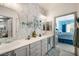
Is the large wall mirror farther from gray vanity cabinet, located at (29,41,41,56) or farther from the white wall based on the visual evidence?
gray vanity cabinet, located at (29,41,41,56)

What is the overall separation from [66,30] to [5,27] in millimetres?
1304

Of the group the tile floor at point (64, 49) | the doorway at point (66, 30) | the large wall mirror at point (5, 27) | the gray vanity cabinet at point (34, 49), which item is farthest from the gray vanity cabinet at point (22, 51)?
the doorway at point (66, 30)

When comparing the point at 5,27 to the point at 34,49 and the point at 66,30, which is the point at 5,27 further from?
the point at 66,30

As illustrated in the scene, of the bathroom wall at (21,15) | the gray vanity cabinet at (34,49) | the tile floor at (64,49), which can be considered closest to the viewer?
the bathroom wall at (21,15)

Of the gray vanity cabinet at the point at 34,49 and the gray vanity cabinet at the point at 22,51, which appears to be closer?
the gray vanity cabinet at the point at 22,51

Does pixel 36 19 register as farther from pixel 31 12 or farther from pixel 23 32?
pixel 23 32

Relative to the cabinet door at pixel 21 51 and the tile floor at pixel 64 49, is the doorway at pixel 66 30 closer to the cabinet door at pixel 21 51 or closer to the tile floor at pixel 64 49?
the tile floor at pixel 64 49

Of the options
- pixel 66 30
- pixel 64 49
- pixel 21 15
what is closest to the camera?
pixel 66 30

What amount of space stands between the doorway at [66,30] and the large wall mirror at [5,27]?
1155mm

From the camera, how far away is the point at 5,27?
1.39 meters

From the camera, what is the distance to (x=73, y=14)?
6.61ft

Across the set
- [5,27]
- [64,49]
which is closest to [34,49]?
[5,27]

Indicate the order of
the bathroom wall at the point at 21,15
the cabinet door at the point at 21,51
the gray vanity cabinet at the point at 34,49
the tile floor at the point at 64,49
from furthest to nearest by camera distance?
the tile floor at the point at 64,49 < the gray vanity cabinet at the point at 34,49 < the bathroom wall at the point at 21,15 < the cabinet door at the point at 21,51

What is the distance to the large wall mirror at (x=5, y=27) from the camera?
1328 millimetres
